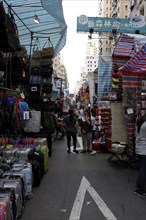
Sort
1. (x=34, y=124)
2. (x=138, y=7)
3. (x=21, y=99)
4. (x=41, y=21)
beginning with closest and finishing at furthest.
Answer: (x=21, y=99)
(x=41, y=21)
(x=34, y=124)
(x=138, y=7)

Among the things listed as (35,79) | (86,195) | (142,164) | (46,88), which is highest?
(35,79)

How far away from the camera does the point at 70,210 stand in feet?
18.7

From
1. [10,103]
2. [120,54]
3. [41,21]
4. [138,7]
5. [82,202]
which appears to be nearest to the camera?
[82,202]

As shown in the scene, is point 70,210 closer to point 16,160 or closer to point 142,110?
point 16,160

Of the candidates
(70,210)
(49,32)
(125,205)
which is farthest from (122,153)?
(49,32)

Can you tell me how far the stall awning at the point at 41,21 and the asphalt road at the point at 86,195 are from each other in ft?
14.6

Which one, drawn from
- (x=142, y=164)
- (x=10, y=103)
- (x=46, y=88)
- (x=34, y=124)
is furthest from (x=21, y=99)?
(x=142, y=164)

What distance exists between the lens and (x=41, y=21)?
31.4 feet

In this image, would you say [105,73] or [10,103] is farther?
[105,73]

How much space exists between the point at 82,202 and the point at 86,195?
50 cm

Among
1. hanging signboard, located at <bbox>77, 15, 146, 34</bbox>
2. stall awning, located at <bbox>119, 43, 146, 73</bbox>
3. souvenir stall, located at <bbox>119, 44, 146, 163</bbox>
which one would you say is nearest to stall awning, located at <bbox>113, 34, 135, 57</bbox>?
souvenir stall, located at <bbox>119, 44, 146, 163</bbox>

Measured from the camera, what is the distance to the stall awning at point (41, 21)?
301 inches

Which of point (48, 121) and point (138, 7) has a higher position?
point (138, 7)

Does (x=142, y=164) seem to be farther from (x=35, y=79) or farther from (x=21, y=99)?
(x=35, y=79)
